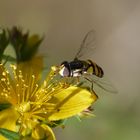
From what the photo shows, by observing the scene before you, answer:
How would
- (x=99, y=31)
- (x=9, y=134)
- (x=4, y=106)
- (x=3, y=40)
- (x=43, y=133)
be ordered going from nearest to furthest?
(x=9, y=134) → (x=43, y=133) → (x=4, y=106) → (x=3, y=40) → (x=99, y=31)

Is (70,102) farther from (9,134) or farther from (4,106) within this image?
(9,134)

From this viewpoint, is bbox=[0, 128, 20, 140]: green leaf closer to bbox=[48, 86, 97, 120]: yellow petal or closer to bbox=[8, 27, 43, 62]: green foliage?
bbox=[48, 86, 97, 120]: yellow petal

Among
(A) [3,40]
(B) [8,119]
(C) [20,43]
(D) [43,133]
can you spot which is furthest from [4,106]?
(C) [20,43]

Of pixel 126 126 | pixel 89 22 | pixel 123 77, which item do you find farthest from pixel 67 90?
pixel 89 22

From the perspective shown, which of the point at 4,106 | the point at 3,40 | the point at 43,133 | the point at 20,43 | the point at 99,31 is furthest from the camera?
the point at 99,31

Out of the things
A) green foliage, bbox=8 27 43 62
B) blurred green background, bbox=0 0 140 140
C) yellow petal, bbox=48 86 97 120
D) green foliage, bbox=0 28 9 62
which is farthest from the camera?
blurred green background, bbox=0 0 140 140

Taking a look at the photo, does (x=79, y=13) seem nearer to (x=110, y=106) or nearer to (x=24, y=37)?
(x=110, y=106)

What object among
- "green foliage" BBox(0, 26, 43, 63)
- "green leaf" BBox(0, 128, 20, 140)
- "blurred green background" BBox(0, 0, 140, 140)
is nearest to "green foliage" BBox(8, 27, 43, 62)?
"green foliage" BBox(0, 26, 43, 63)

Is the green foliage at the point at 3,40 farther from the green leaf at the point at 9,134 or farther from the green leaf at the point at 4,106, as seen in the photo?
the green leaf at the point at 9,134
